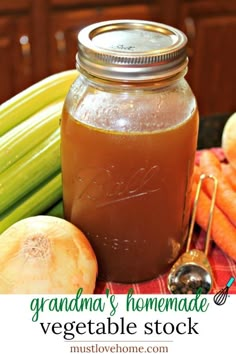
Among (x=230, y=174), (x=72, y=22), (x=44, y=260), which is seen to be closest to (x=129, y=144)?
(x=44, y=260)

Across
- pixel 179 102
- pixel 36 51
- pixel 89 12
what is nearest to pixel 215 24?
pixel 89 12

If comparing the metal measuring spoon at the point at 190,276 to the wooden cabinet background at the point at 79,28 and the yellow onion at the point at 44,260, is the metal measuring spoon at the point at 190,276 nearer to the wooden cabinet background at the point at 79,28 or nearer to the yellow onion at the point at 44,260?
the yellow onion at the point at 44,260

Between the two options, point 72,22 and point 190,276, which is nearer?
point 190,276

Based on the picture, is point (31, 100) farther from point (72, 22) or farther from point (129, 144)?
point (72, 22)

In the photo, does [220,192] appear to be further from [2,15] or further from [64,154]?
[2,15]

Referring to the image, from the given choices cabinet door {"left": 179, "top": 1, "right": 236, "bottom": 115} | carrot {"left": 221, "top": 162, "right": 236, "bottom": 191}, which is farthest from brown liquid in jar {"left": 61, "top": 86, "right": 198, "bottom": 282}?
cabinet door {"left": 179, "top": 1, "right": 236, "bottom": 115}
